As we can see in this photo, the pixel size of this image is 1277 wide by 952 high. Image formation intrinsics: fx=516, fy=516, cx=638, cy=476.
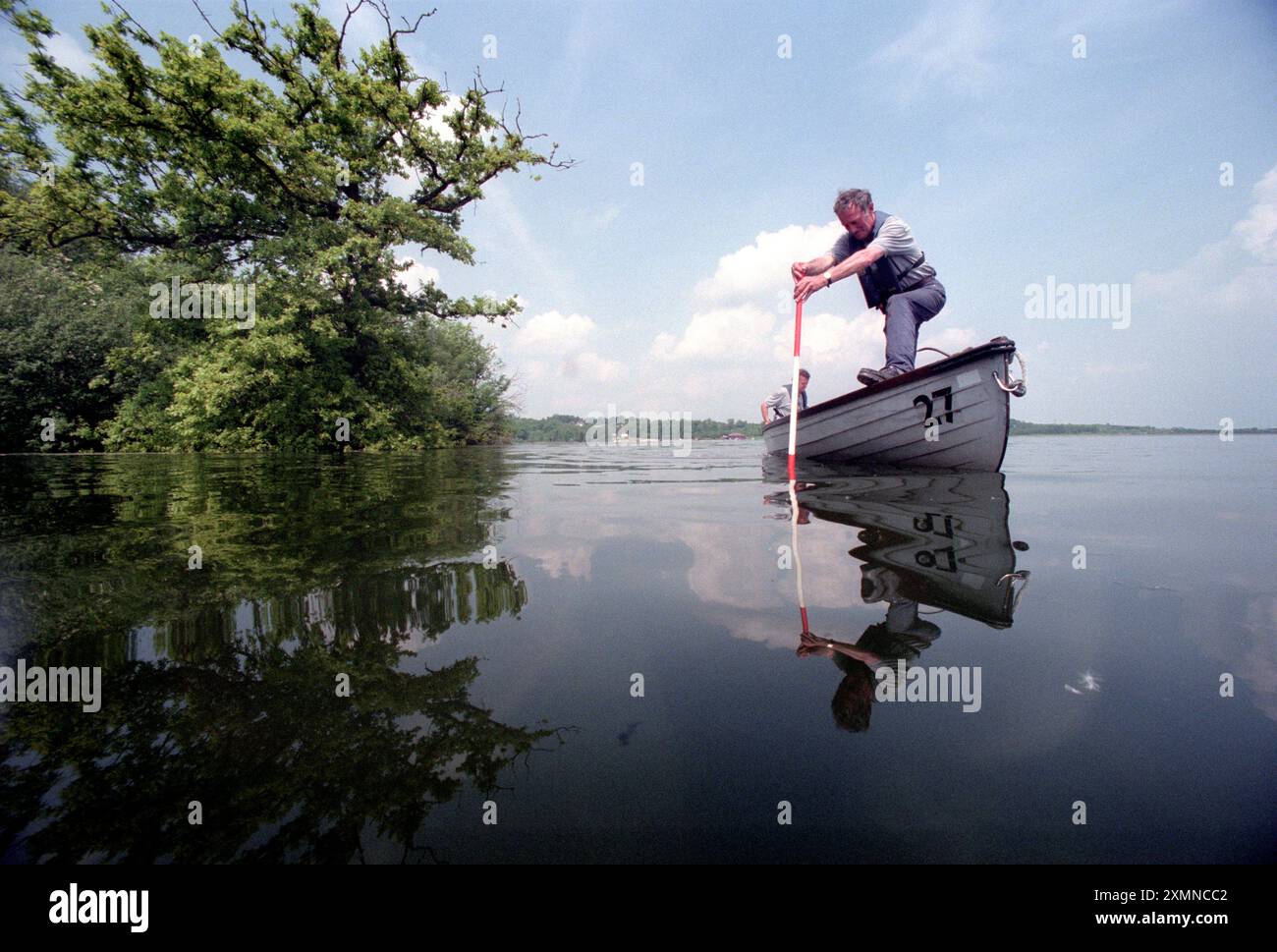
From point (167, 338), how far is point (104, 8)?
30.3 ft

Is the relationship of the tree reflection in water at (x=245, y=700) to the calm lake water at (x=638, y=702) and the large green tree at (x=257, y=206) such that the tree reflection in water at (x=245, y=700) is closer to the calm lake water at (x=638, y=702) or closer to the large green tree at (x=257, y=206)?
the calm lake water at (x=638, y=702)

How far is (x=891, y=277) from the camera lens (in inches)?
299

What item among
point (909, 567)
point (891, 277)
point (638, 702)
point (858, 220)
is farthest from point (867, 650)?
point (858, 220)

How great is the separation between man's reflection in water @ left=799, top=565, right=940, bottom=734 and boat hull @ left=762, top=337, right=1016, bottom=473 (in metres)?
5.61

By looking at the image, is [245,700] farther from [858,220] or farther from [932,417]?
[858,220]

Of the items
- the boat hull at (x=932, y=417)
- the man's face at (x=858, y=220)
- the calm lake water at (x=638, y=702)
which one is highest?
the man's face at (x=858, y=220)

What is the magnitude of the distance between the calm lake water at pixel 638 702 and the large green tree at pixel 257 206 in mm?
16570

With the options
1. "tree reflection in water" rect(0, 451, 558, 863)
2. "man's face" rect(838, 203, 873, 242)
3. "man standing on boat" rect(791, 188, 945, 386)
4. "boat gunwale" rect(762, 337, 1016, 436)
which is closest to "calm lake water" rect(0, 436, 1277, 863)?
"tree reflection in water" rect(0, 451, 558, 863)

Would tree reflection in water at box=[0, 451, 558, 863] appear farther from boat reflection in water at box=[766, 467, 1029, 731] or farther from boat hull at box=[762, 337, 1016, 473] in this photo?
boat hull at box=[762, 337, 1016, 473]

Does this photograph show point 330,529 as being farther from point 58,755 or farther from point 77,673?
point 58,755

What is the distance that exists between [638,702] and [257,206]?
2283 centimetres

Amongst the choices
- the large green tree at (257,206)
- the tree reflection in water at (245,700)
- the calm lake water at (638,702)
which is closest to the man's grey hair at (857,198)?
the calm lake water at (638,702)

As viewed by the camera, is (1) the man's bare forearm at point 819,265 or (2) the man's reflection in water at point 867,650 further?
(1) the man's bare forearm at point 819,265

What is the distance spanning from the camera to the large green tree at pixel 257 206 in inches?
621
